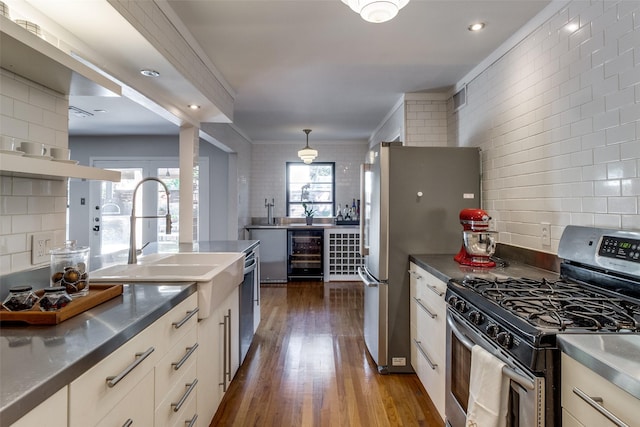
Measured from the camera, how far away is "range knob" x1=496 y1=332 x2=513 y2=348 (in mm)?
1093

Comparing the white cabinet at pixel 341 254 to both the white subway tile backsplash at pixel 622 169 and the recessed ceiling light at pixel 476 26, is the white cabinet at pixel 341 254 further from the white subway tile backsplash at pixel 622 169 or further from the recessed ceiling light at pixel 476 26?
the white subway tile backsplash at pixel 622 169

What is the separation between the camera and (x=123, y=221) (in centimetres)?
520

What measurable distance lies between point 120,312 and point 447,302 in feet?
4.79

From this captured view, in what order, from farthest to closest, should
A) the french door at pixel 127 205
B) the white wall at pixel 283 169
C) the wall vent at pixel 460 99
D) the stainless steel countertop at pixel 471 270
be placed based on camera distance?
the white wall at pixel 283 169 < the french door at pixel 127 205 < the wall vent at pixel 460 99 < the stainless steel countertop at pixel 471 270

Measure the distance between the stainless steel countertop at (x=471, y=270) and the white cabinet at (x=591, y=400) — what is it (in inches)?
32.1

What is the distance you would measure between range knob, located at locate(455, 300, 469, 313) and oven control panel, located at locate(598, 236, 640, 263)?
0.63 m

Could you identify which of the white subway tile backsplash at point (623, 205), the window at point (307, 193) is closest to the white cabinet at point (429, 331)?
the white subway tile backsplash at point (623, 205)

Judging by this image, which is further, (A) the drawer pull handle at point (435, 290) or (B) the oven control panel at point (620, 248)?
(A) the drawer pull handle at point (435, 290)

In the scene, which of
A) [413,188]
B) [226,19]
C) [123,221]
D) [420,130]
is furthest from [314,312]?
[123,221]

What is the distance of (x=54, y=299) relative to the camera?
104cm

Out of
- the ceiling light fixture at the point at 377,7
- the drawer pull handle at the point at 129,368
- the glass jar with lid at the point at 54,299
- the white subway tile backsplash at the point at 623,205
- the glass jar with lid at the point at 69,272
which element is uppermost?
the ceiling light fixture at the point at 377,7

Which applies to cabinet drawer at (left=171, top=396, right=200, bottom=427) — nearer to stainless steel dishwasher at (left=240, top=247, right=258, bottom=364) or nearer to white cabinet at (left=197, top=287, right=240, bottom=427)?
white cabinet at (left=197, top=287, right=240, bottom=427)

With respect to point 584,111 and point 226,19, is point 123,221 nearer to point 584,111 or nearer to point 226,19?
point 226,19

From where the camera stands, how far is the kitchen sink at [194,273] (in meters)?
1.54
